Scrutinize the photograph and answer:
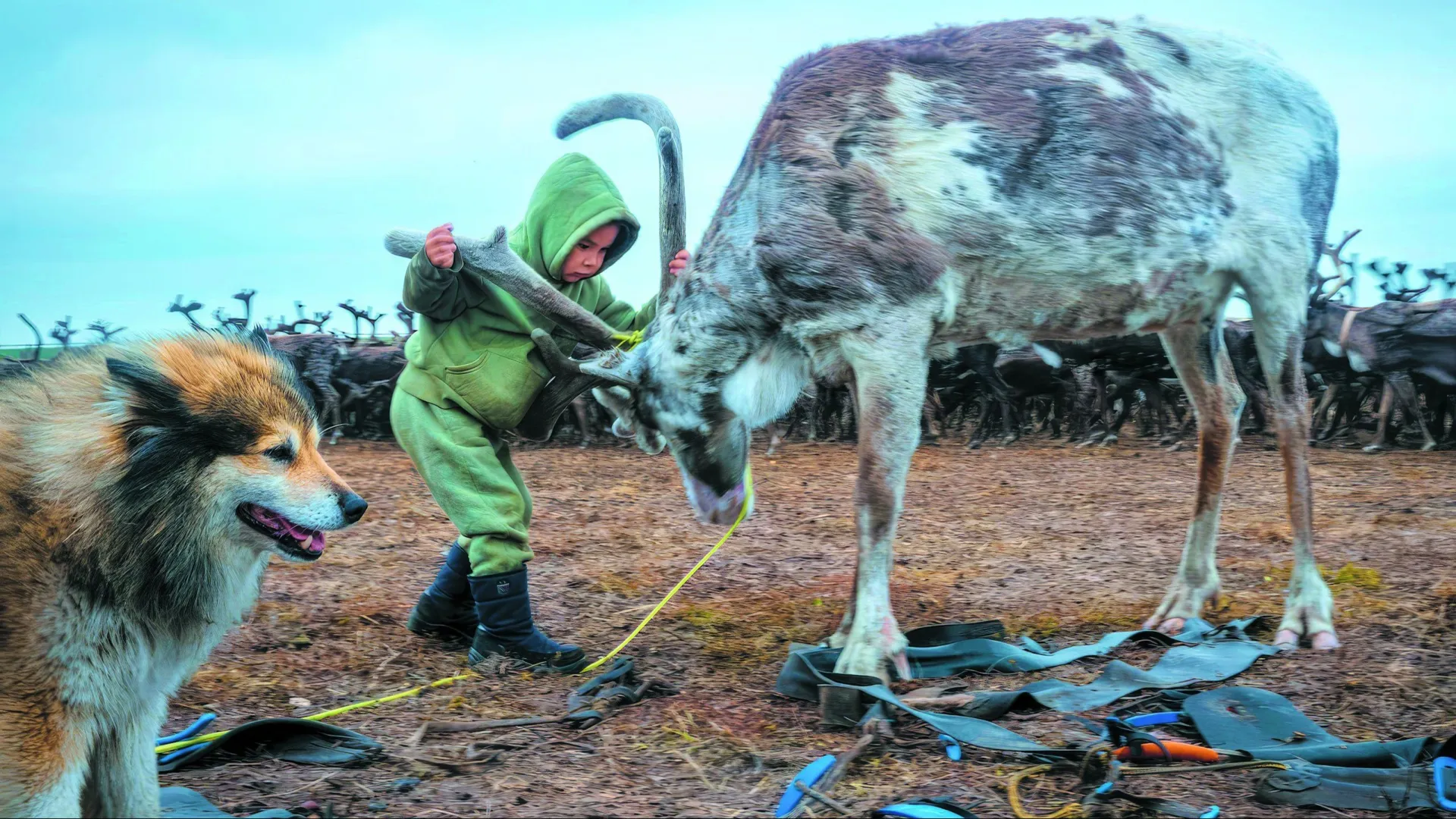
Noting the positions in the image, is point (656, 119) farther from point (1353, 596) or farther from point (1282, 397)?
point (1353, 596)

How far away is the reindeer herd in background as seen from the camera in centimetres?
1375

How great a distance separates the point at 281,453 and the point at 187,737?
4.86 feet

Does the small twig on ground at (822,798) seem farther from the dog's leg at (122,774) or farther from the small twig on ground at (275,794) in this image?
the dog's leg at (122,774)

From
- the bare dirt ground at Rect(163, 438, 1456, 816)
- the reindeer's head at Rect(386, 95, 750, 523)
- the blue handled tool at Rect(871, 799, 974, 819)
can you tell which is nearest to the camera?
the blue handled tool at Rect(871, 799, 974, 819)

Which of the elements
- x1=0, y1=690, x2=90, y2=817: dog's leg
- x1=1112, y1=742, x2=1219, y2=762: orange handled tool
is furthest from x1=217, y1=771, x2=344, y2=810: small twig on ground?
x1=1112, y1=742, x2=1219, y2=762: orange handled tool

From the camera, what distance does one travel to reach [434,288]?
426cm

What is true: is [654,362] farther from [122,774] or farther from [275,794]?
[122,774]

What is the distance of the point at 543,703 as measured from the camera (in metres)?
4.07

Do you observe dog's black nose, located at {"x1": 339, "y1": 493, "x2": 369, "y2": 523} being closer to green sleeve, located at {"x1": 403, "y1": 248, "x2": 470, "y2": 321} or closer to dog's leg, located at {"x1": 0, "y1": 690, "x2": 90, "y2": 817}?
dog's leg, located at {"x1": 0, "y1": 690, "x2": 90, "y2": 817}

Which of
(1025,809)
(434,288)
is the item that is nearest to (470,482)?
(434,288)

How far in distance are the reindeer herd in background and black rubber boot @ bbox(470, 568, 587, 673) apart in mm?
8858

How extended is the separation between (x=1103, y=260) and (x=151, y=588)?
3.58 metres

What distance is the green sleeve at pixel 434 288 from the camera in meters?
4.21

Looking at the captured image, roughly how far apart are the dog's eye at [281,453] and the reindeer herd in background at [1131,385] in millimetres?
10416
